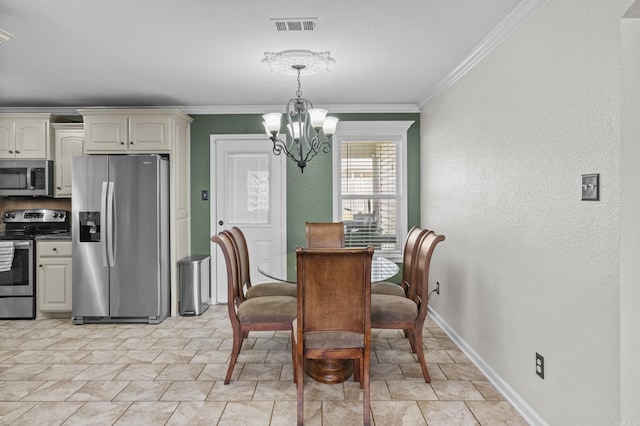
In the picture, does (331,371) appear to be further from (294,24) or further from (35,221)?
(35,221)

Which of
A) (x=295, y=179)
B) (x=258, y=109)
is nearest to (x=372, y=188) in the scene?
(x=295, y=179)

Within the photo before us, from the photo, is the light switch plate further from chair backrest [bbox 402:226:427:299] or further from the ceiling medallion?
the ceiling medallion

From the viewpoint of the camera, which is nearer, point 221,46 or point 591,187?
point 591,187

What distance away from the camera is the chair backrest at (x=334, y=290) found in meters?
2.25

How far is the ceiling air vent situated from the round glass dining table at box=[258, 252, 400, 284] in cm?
165

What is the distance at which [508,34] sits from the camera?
2625 millimetres

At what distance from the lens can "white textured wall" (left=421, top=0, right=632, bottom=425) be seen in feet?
5.66

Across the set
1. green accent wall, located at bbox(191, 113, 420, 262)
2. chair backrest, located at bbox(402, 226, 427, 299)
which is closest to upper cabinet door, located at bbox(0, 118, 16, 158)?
green accent wall, located at bbox(191, 113, 420, 262)

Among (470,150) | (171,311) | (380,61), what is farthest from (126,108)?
(470,150)

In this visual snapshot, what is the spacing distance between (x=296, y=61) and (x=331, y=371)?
2.31 m

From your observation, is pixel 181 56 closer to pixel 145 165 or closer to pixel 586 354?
pixel 145 165

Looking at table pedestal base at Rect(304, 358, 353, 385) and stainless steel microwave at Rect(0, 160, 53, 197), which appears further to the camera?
stainless steel microwave at Rect(0, 160, 53, 197)

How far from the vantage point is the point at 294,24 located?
2.63m

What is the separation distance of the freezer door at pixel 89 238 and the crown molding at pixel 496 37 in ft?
11.4
